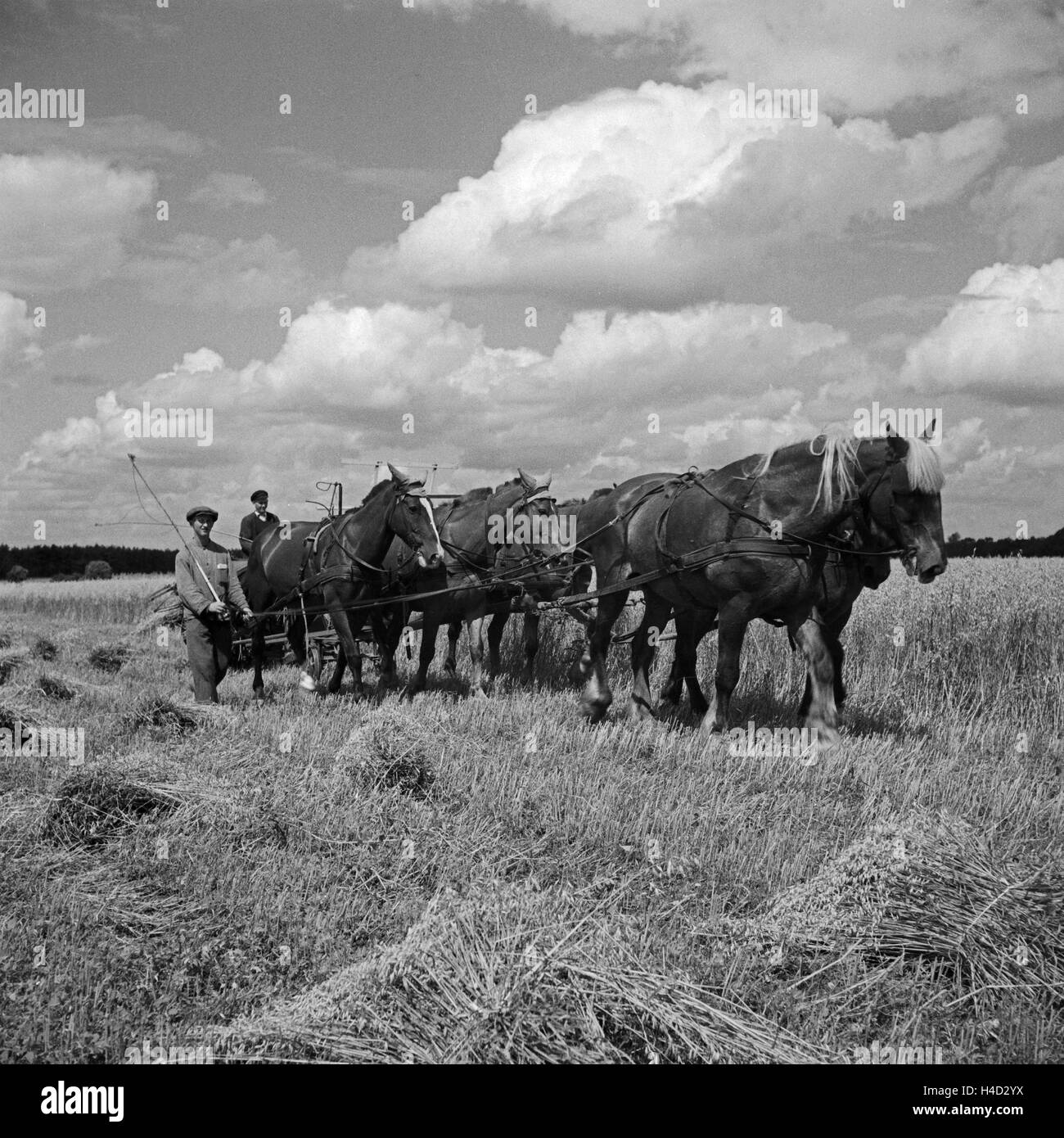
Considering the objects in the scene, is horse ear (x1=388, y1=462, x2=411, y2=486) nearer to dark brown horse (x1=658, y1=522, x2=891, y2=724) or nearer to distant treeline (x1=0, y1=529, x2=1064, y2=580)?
dark brown horse (x1=658, y1=522, x2=891, y2=724)

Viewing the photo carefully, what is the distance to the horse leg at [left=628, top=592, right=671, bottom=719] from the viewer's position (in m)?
10.1

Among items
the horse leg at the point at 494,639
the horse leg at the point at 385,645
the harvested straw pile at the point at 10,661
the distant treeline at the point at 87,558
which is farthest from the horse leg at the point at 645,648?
the distant treeline at the point at 87,558

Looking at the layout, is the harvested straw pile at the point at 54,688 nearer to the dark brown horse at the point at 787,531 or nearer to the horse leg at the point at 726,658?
the dark brown horse at the point at 787,531

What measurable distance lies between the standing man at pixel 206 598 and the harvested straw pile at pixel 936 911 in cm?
675

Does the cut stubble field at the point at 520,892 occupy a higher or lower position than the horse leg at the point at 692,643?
lower

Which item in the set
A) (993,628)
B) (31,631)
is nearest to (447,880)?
(993,628)

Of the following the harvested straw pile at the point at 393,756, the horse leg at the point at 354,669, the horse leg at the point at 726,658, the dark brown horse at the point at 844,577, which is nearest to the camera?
the harvested straw pile at the point at 393,756

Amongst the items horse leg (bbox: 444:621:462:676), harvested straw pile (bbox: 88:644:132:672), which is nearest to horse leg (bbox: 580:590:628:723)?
horse leg (bbox: 444:621:462:676)

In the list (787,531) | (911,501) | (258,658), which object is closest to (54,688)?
(258,658)

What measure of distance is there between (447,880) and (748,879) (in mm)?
1475

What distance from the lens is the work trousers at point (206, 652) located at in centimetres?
1037

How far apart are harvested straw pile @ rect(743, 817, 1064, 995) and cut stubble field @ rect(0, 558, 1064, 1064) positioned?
13mm

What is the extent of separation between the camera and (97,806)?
6055 mm
